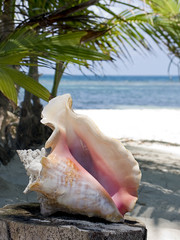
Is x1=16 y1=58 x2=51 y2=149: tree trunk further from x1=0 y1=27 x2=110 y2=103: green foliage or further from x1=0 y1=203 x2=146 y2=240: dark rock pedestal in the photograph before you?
x1=0 y1=203 x2=146 y2=240: dark rock pedestal

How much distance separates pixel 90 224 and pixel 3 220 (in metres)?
0.29

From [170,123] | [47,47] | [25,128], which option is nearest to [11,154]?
[25,128]

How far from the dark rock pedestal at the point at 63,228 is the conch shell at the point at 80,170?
39 mm

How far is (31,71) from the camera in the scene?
149 inches

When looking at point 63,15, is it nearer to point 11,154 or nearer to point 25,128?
point 11,154

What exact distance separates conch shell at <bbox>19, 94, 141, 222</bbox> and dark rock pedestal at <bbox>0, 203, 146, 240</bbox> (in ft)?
0.13

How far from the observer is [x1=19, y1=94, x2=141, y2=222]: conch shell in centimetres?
141

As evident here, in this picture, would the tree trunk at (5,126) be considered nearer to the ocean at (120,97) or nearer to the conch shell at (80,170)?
the ocean at (120,97)

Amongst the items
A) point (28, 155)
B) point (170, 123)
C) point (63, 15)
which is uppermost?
point (63, 15)

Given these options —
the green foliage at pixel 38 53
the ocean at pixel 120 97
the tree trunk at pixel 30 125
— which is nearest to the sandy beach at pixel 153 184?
the tree trunk at pixel 30 125

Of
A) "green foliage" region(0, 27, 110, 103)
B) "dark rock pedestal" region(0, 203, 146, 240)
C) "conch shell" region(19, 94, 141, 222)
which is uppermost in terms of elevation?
"green foliage" region(0, 27, 110, 103)

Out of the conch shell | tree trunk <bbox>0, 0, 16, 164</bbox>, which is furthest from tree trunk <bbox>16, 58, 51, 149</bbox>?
the conch shell

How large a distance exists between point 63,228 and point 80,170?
0.21m

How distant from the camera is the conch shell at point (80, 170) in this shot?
1406 mm
